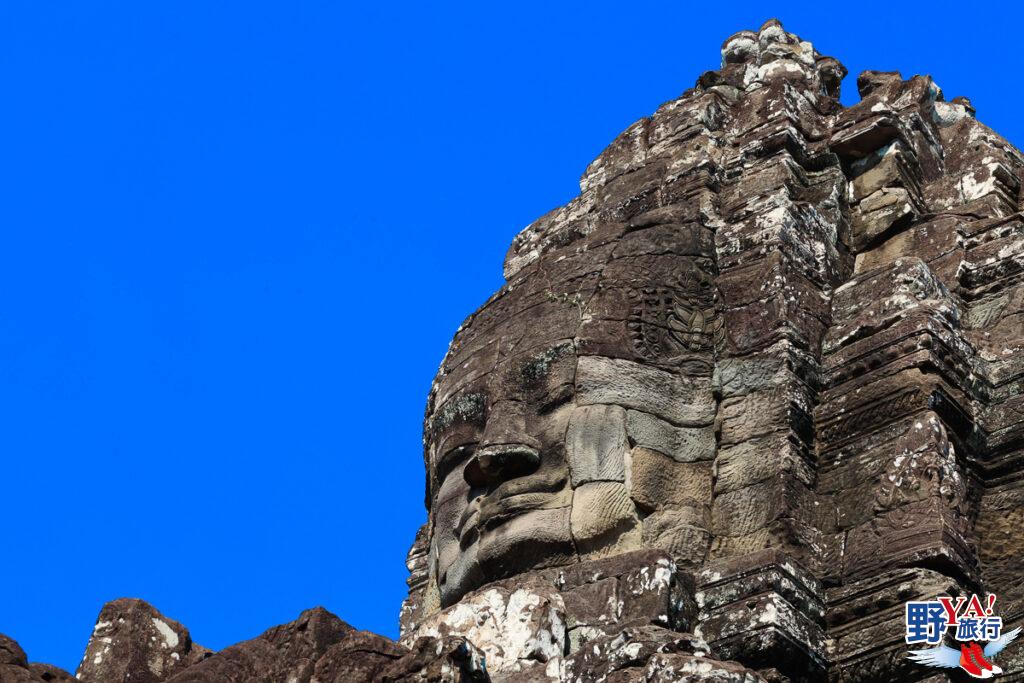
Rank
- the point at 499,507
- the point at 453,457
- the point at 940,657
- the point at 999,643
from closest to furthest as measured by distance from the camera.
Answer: the point at 940,657, the point at 999,643, the point at 499,507, the point at 453,457

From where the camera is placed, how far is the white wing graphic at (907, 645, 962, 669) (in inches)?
457

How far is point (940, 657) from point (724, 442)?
8.29ft

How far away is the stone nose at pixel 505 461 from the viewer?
43.7 ft

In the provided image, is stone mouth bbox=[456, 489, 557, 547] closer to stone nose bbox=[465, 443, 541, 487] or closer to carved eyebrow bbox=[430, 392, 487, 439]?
stone nose bbox=[465, 443, 541, 487]

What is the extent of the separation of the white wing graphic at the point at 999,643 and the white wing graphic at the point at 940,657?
276 millimetres

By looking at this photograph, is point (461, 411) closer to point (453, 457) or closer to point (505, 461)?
point (453, 457)

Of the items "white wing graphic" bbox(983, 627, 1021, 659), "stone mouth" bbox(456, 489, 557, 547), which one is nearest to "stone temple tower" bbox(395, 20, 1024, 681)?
"stone mouth" bbox(456, 489, 557, 547)

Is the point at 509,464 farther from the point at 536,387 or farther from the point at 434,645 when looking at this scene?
the point at 434,645

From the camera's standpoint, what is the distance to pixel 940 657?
38.1 feet

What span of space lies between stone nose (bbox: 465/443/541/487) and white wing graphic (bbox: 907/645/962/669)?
2.95 m

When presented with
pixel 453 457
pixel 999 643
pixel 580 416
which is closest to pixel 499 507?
pixel 580 416

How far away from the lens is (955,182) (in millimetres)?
16219

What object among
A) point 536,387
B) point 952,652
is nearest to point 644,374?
point 536,387

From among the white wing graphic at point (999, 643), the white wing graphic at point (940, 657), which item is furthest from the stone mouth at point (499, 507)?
the white wing graphic at point (999, 643)
